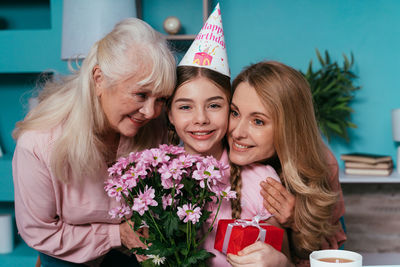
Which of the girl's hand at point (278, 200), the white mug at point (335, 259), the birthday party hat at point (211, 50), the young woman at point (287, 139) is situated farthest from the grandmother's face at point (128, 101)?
the white mug at point (335, 259)

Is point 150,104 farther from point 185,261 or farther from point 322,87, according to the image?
point 322,87

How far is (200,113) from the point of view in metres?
1.33

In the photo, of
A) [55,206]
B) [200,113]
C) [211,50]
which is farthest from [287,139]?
[55,206]

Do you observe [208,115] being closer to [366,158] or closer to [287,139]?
[287,139]

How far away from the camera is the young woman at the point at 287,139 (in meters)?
1.34

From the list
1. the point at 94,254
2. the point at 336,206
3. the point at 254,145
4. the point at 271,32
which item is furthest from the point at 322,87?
the point at 94,254

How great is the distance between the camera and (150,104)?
1.32 metres

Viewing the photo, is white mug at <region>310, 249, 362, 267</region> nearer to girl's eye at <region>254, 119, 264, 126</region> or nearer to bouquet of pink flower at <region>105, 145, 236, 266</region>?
bouquet of pink flower at <region>105, 145, 236, 266</region>

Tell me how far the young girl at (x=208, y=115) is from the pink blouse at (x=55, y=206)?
0.35 metres

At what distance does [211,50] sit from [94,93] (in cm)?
43

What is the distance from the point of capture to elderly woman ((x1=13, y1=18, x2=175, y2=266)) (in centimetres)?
130

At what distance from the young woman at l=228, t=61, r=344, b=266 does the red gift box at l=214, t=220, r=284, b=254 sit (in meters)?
0.28

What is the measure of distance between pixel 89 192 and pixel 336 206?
3.14 feet

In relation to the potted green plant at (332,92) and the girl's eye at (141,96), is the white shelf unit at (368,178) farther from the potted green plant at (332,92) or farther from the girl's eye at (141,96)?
the girl's eye at (141,96)
